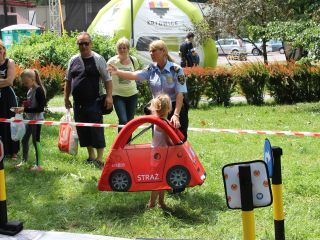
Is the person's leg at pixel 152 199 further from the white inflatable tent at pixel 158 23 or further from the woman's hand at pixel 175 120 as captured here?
the white inflatable tent at pixel 158 23

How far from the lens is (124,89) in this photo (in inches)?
308

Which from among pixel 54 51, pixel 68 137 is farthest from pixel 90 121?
pixel 54 51

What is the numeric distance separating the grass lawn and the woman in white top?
3.04 ft

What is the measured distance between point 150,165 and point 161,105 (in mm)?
598

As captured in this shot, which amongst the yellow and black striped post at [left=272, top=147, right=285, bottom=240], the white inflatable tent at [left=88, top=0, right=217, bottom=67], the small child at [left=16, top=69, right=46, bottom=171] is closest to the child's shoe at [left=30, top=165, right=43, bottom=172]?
the small child at [left=16, top=69, right=46, bottom=171]

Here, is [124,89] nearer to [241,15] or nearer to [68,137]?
[68,137]

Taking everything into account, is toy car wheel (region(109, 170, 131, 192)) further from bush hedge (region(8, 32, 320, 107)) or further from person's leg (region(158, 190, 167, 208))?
bush hedge (region(8, 32, 320, 107))

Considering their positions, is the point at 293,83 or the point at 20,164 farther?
the point at 293,83

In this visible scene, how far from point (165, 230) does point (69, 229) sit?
0.91 meters

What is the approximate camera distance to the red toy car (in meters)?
5.50

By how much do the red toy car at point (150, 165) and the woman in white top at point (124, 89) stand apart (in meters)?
2.20

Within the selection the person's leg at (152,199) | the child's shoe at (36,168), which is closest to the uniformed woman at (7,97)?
the child's shoe at (36,168)

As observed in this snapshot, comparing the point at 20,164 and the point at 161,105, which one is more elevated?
the point at 161,105

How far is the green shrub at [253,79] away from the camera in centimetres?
1427
